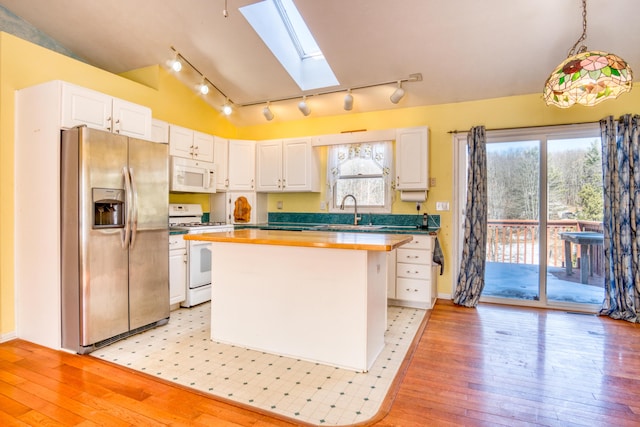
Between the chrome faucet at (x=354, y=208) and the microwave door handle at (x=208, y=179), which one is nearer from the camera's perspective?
the microwave door handle at (x=208, y=179)

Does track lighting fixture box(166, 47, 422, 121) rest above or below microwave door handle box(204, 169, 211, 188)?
above

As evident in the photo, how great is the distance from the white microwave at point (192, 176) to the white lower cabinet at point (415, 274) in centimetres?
257

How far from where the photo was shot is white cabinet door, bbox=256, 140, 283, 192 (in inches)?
194

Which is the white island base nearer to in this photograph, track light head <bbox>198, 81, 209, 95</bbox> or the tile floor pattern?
the tile floor pattern

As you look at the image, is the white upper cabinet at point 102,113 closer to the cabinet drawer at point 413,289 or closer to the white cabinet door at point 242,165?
the white cabinet door at point 242,165

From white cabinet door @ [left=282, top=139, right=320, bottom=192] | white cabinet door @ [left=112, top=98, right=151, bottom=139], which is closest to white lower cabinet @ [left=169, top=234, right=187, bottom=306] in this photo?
white cabinet door @ [left=112, top=98, right=151, bottom=139]

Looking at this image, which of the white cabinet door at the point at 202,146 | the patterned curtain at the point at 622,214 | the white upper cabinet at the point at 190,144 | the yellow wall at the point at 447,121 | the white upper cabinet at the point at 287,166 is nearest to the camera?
the patterned curtain at the point at 622,214

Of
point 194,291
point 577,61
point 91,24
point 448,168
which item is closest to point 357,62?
point 448,168

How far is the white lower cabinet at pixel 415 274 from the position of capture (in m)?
3.87

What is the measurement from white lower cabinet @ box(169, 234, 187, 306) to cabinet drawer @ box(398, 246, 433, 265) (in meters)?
2.41

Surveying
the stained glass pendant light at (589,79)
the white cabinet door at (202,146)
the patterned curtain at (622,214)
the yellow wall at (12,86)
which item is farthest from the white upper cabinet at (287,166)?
the patterned curtain at (622,214)

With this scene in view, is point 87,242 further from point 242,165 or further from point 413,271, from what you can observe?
point 413,271

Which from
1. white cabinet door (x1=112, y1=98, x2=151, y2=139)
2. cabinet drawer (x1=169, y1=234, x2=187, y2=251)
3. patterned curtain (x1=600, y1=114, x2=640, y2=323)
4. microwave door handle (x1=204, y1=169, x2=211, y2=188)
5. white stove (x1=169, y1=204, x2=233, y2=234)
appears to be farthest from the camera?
microwave door handle (x1=204, y1=169, x2=211, y2=188)

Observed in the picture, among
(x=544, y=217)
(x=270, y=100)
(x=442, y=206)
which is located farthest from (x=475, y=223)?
(x=270, y=100)
